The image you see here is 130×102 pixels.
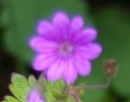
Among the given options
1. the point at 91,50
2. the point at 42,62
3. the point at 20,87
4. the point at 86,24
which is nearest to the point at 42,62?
the point at 42,62

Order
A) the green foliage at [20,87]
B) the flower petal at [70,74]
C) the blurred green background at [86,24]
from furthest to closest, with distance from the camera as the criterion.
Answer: the blurred green background at [86,24], the green foliage at [20,87], the flower petal at [70,74]

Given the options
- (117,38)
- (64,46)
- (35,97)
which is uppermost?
(64,46)

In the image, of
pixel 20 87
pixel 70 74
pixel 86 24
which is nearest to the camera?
pixel 70 74

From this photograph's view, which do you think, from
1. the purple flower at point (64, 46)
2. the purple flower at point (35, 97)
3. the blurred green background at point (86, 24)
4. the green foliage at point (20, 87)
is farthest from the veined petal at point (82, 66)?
the blurred green background at point (86, 24)

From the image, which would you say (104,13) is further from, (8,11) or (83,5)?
(8,11)

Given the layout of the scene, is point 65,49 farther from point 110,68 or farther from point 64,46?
point 110,68

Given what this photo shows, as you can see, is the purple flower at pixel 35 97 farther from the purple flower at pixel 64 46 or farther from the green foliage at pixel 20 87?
the green foliage at pixel 20 87

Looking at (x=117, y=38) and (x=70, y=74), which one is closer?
(x=70, y=74)
